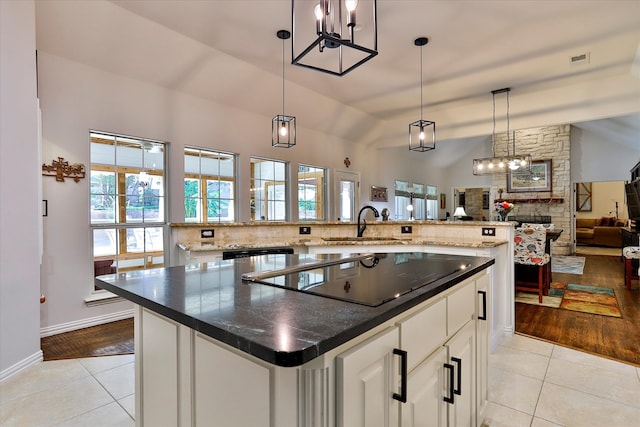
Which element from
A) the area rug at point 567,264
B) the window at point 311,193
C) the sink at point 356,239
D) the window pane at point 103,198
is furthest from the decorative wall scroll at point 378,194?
the window pane at point 103,198

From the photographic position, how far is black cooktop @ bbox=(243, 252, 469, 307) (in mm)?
1042

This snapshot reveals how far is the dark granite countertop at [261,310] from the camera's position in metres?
0.67

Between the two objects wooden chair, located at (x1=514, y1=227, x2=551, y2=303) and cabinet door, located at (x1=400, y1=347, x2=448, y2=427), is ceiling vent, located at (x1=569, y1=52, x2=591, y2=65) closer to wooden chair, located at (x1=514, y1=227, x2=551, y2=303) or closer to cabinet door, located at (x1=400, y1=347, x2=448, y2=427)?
wooden chair, located at (x1=514, y1=227, x2=551, y2=303)

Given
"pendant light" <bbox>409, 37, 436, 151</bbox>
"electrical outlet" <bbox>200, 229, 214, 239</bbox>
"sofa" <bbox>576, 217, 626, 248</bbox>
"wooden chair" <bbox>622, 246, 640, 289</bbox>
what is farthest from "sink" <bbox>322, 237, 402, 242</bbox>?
"sofa" <bbox>576, 217, 626, 248</bbox>

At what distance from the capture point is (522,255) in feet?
13.7

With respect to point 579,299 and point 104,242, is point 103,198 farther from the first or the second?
point 579,299

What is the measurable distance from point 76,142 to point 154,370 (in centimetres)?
312

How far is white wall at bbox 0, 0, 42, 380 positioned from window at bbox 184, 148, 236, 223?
5.99ft

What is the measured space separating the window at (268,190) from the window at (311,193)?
0.36m

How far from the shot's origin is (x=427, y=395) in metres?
1.13

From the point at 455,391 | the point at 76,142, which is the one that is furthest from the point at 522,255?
the point at 76,142

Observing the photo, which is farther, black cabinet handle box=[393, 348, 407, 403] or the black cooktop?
the black cooktop

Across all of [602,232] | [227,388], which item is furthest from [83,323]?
[602,232]

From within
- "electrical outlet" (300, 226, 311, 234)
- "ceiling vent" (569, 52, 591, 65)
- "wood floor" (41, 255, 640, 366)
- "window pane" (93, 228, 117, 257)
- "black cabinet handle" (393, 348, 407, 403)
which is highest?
"ceiling vent" (569, 52, 591, 65)
